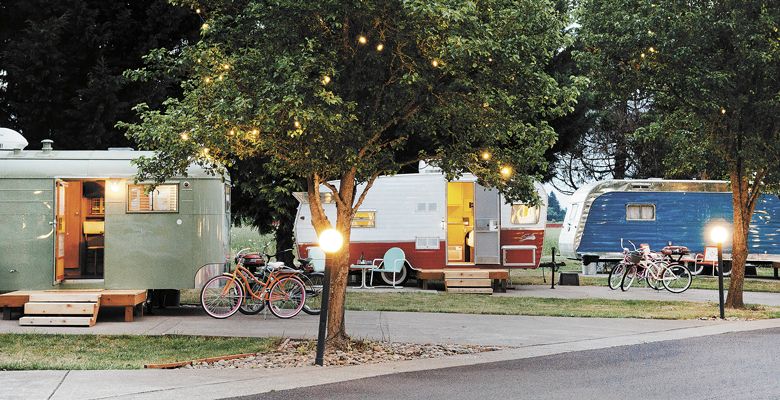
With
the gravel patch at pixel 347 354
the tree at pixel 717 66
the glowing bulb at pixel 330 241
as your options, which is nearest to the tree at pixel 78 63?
the tree at pixel 717 66

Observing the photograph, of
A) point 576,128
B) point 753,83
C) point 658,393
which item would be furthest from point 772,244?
point 658,393

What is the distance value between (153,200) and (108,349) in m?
4.73

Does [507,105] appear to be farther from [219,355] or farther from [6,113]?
[6,113]

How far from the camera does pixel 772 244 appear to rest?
27.4 metres

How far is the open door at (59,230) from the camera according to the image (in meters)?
16.0

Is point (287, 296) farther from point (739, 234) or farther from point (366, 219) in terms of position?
point (739, 234)

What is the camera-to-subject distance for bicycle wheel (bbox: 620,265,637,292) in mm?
22953

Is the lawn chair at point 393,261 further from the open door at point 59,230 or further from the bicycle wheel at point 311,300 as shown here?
the open door at point 59,230

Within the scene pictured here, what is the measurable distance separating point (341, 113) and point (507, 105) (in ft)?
7.43

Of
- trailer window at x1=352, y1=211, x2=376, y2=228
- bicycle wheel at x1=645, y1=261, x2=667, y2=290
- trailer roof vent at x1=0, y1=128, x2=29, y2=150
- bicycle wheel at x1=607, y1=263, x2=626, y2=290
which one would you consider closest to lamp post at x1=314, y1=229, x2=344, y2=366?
trailer roof vent at x1=0, y1=128, x2=29, y2=150

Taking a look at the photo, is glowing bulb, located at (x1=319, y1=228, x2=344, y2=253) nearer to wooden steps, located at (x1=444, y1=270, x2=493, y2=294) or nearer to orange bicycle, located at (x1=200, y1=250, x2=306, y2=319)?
orange bicycle, located at (x1=200, y1=250, x2=306, y2=319)

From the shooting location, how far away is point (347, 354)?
37.4 ft

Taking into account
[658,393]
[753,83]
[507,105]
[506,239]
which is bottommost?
[658,393]

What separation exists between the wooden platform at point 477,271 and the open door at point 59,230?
8963 millimetres
